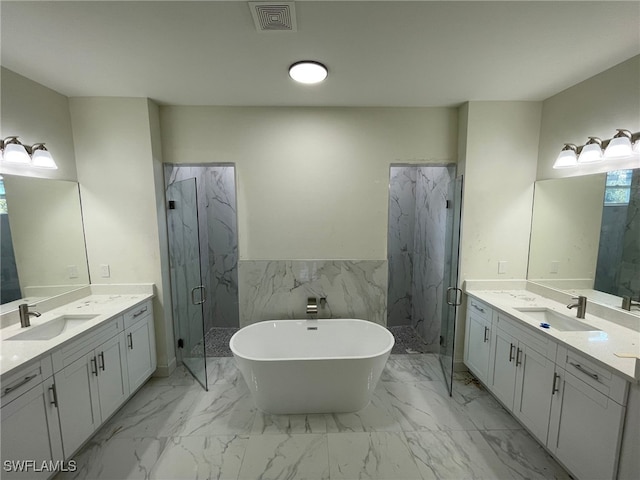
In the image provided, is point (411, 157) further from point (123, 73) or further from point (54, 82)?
point (54, 82)

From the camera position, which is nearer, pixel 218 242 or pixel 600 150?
pixel 600 150

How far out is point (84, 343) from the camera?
182 centimetres

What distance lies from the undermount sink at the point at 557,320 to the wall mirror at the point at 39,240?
13.0ft

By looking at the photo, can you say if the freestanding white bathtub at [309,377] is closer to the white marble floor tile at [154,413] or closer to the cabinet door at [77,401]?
the white marble floor tile at [154,413]

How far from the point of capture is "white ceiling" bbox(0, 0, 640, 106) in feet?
4.51

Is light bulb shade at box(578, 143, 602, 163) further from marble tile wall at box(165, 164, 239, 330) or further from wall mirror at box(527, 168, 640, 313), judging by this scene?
marble tile wall at box(165, 164, 239, 330)

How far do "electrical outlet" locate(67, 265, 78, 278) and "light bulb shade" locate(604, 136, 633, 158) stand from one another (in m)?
4.49

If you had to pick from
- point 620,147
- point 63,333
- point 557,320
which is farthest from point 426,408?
point 63,333

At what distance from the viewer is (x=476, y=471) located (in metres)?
1.72

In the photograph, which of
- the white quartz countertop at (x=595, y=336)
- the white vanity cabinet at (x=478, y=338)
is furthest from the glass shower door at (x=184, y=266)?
the white quartz countertop at (x=595, y=336)

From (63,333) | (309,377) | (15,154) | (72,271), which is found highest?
(15,154)

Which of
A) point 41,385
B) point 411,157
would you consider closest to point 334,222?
point 411,157

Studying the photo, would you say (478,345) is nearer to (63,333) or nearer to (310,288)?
(310,288)

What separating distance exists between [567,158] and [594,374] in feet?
5.62
